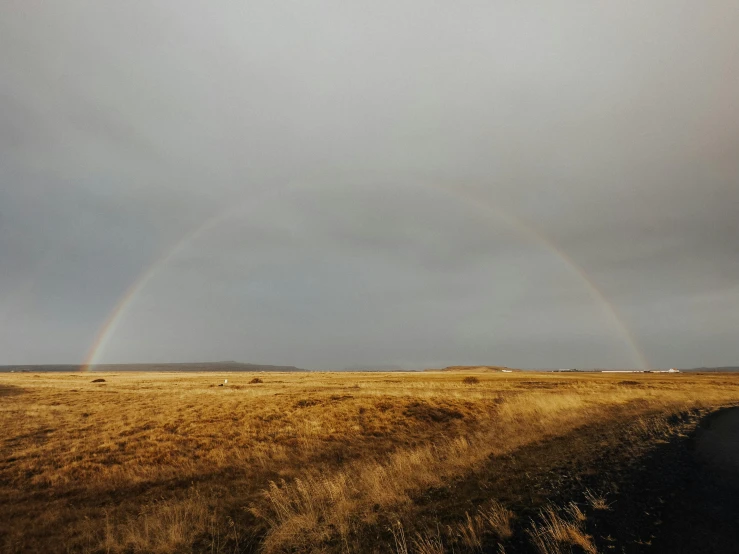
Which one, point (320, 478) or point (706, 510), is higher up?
point (706, 510)

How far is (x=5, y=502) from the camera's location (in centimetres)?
1296

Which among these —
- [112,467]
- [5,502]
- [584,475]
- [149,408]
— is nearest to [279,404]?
[149,408]

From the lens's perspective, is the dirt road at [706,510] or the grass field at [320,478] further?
the grass field at [320,478]

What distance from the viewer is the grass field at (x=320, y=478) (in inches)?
368

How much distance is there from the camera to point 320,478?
1460 centimetres

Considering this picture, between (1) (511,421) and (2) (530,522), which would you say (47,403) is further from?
(2) (530,522)

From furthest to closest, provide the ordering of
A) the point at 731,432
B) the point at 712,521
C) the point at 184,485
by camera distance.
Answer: the point at 731,432
the point at 184,485
the point at 712,521

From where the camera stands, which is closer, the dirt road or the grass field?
the dirt road

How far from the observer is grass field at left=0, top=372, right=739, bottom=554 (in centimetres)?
934

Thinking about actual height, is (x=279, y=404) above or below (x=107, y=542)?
above

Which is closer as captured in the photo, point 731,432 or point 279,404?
point 731,432

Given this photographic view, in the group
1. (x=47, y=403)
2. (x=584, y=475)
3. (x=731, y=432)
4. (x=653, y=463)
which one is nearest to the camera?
(x=584, y=475)

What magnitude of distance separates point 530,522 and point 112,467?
1631 centimetres

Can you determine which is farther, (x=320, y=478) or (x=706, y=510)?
(x=320, y=478)
